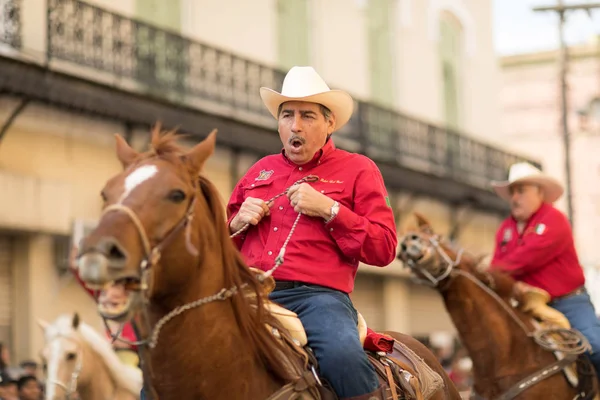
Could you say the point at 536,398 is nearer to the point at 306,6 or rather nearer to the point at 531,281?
the point at 531,281

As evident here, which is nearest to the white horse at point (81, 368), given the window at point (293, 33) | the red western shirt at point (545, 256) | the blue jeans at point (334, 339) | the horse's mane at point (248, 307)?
the red western shirt at point (545, 256)

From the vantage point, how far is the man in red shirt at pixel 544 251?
9477 mm

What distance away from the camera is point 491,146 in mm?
27781

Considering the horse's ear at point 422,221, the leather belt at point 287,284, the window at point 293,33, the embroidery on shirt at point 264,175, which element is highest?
the window at point 293,33

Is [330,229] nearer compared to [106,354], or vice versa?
[330,229]

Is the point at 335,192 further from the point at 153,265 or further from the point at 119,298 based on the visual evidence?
the point at 119,298

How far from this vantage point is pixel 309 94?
5.66m

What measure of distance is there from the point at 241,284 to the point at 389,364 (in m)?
1.19

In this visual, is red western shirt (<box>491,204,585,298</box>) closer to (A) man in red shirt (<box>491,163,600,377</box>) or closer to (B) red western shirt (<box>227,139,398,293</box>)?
(A) man in red shirt (<box>491,163,600,377</box>)

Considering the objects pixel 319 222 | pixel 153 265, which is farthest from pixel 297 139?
pixel 153 265

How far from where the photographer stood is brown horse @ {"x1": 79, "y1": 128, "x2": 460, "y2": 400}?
434 cm

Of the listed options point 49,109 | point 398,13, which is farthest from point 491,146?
point 49,109

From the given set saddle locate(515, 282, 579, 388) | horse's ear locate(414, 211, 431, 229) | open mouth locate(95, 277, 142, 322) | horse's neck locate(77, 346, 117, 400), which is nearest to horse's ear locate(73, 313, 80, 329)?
horse's neck locate(77, 346, 117, 400)

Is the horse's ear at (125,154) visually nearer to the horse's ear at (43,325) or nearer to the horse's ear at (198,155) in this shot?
the horse's ear at (198,155)
